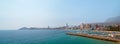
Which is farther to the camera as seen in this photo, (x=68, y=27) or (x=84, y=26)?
(x=68, y=27)

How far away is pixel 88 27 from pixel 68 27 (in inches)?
2112

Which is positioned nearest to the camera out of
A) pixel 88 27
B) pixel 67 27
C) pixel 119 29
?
pixel 119 29

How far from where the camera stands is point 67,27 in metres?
187

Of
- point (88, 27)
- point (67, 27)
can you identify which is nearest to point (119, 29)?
point (88, 27)

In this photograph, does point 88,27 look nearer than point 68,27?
Yes

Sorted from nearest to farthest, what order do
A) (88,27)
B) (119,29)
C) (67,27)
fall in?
(119,29)
(88,27)
(67,27)

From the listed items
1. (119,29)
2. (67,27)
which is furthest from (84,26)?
(119,29)

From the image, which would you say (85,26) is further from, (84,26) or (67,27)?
(67,27)

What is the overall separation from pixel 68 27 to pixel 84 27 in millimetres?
48339

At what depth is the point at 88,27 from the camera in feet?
446

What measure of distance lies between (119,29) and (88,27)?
5872 cm

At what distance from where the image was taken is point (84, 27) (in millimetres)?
140875

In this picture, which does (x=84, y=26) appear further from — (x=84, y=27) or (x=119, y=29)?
(x=119, y=29)

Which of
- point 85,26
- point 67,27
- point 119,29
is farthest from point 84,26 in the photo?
point 119,29
